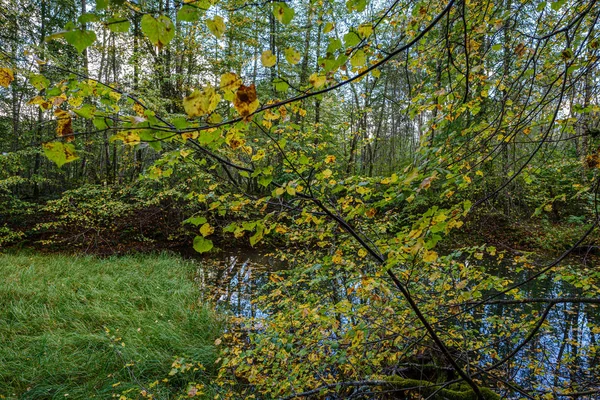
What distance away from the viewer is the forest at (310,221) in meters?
1.11

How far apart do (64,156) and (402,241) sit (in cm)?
128

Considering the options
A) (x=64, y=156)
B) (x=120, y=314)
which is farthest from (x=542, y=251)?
(x=64, y=156)

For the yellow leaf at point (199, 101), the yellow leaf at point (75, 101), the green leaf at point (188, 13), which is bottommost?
the yellow leaf at point (199, 101)

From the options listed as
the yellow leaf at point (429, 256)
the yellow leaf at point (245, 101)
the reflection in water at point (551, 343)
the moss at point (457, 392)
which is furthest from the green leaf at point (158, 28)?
the reflection in water at point (551, 343)

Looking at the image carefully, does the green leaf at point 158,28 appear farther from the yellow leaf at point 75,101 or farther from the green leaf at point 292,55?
the yellow leaf at point 75,101

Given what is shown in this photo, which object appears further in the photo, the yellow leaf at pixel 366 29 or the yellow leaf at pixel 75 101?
the yellow leaf at pixel 75 101

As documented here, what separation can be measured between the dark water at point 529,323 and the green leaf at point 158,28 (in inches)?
70.3

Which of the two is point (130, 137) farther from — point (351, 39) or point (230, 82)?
point (351, 39)

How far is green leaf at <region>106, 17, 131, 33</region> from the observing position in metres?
0.71

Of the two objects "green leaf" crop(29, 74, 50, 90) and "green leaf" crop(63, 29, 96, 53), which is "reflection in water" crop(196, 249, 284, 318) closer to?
"green leaf" crop(29, 74, 50, 90)

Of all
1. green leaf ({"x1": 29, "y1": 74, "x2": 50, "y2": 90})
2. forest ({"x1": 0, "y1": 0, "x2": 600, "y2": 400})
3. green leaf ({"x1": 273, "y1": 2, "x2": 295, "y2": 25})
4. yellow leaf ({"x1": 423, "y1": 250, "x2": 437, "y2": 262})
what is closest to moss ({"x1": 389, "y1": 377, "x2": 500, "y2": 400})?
forest ({"x1": 0, "y1": 0, "x2": 600, "y2": 400})

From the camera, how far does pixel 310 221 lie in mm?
2746

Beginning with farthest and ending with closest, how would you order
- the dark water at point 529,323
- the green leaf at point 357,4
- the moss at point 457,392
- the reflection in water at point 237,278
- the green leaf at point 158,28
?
the reflection in water at point 237,278
the dark water at point 529,323
the moss at point 457,392
the green leaf at point 357,4
the green leaf at point 158,28

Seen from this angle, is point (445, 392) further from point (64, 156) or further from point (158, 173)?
point (64, 156)
